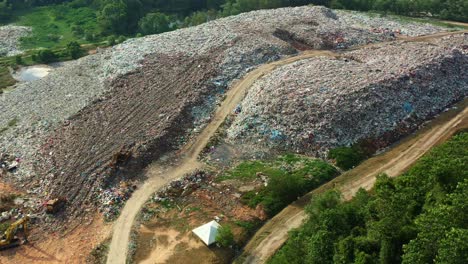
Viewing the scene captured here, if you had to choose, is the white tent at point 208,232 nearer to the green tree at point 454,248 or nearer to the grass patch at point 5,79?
the green tree at point 454,248

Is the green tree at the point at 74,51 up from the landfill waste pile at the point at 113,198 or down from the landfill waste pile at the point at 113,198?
up

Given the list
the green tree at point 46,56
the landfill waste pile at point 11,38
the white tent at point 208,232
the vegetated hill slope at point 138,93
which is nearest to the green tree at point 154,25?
the green tree at point 46,56

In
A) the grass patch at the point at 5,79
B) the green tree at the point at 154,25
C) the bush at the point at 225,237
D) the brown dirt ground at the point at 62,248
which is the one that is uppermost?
the green tree at the point at 154,25

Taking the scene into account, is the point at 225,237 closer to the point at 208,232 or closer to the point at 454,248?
the point at 208,232

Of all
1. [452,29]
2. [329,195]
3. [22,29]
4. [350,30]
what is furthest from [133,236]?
[22,29]

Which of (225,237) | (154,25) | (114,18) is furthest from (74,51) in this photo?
(225,237)

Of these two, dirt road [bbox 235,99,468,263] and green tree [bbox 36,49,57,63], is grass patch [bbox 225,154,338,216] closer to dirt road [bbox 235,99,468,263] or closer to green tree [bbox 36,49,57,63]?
dirt road [bbox 235,99,468,263]

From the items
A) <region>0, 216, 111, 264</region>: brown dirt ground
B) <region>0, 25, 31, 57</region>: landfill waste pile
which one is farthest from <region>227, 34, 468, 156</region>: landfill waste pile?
<region>0, 25, 31, 57</region>: landfill waste pile
